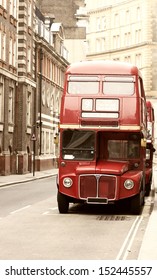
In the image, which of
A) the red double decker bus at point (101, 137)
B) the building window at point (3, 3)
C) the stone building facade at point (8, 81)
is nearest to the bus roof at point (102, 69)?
the red double decker bus at point (101, 137)

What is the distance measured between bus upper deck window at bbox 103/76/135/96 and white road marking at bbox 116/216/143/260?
3683 millimetres

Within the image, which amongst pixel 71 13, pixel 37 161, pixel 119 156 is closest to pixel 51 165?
pixel 37 161

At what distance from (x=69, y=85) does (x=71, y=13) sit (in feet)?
285

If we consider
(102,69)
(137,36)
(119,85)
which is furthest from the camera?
(137,36)

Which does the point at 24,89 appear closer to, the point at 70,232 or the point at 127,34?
the point at 70,232

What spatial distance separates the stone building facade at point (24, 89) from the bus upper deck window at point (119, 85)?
30.3 meters

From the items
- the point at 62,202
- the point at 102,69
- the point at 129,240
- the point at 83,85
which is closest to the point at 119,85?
the point at 102,69

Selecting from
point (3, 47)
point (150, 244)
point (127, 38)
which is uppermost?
point (127, 38)

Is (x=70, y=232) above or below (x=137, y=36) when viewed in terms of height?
below

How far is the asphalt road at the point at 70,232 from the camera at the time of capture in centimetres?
1339

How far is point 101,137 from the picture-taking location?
2225 centimetres

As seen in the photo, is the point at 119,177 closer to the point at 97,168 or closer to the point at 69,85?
the point at 97,168

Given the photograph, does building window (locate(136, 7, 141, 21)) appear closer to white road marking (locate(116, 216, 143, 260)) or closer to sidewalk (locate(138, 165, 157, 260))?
white road marking (locate(116, 216, 143, 260))

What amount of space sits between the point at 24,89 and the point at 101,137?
36.6 m
